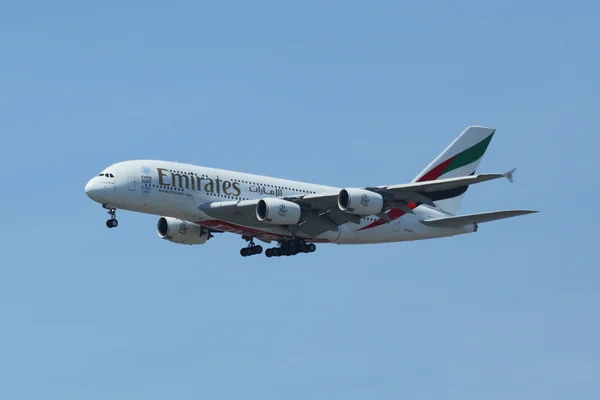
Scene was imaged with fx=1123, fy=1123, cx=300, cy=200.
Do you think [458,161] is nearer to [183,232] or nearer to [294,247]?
[294,247]

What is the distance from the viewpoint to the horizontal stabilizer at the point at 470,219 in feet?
182

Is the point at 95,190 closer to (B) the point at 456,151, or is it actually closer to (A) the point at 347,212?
(A) the point at 347,212

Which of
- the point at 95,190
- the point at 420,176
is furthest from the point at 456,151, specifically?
the point at 95,190

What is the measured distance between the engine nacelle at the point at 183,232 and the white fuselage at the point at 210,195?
2867mm

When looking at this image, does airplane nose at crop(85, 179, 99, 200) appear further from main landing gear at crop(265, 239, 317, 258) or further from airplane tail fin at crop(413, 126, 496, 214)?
airplane tail fin at crop(413, 126, 496, 214)

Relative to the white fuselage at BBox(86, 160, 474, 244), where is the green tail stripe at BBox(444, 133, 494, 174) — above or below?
above

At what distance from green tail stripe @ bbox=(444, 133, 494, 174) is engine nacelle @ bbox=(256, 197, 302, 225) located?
42.2ft

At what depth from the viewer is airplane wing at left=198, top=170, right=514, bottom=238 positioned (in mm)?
54531

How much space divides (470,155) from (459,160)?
930 mm

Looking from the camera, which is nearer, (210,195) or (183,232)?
(210,195)

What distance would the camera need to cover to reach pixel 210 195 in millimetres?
56156

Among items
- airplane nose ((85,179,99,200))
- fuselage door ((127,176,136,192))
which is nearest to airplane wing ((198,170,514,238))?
fuselage door ((127,176,136,192))

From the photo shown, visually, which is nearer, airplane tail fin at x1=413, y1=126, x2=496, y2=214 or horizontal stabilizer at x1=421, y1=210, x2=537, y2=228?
horizontal stabilizer at x1=421, y1=210, x2=537, y2=228

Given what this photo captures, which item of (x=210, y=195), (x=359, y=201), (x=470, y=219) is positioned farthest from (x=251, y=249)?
(x=470, y=219)
